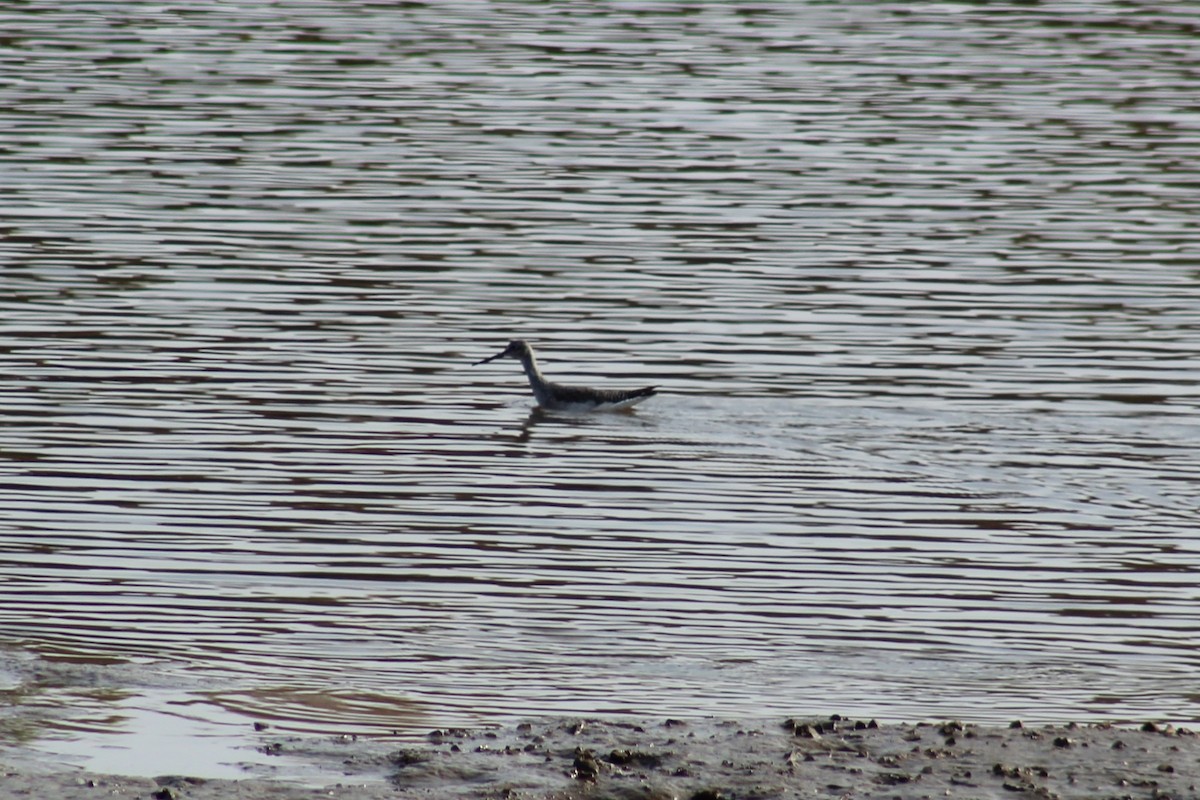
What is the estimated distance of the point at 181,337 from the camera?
1923 centimetres

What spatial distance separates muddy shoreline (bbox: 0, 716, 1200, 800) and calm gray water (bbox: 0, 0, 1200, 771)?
2.30 feet

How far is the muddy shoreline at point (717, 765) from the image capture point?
8820 millimetres

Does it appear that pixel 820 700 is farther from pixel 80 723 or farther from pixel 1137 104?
pixel 1137 104

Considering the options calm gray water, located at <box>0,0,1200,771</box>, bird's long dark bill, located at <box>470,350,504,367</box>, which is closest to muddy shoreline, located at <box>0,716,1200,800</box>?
calm gray water, located at <box>0,0,1200,771</box>

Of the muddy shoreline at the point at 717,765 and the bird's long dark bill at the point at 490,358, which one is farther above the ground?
the muddy shoreline at the point at 717,765

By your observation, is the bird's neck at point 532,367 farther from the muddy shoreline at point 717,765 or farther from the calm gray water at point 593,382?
the muddy shoreline at point 717,765

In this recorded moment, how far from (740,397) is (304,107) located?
49.6 feet

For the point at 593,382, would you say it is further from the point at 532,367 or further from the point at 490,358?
the point at 490,358

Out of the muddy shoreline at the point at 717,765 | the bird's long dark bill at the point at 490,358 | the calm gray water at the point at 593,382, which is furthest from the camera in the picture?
the bird's long dark bill at the point at 490,358

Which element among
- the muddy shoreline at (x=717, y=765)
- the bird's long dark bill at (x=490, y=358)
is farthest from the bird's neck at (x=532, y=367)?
the muddy shoreline at (x=717, y=765)

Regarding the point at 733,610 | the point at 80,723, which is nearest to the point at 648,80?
the point at 733,610

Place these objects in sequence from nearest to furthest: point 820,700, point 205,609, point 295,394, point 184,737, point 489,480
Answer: point 184,737 → point 820,700 → point 205,609 → point 489,480 → point 295,394

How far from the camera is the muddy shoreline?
882 centimetres

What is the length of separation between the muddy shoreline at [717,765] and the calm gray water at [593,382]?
700 millimetres
